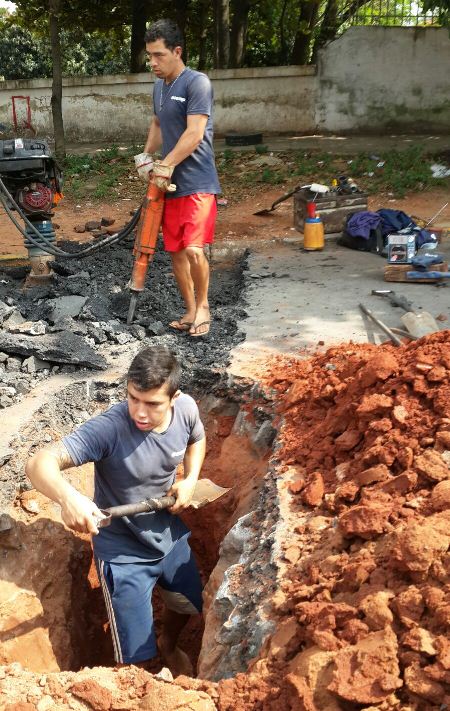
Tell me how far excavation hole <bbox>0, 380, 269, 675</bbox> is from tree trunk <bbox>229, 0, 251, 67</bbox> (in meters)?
12.8

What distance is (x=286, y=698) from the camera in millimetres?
2525

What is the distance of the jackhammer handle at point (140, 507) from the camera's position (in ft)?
10.7

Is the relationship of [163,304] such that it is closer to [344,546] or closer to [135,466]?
[135,466]

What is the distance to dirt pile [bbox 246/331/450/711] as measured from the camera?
7.81ft

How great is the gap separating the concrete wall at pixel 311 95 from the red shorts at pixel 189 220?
32.2 feet

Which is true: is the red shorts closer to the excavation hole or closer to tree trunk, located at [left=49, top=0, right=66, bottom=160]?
the excavation hole

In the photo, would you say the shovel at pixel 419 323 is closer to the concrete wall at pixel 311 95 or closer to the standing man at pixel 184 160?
the standing man at pixel 184 160

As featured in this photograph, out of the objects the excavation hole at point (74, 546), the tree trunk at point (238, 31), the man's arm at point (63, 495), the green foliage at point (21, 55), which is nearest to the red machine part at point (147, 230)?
the excavation hole at point (74, 546)

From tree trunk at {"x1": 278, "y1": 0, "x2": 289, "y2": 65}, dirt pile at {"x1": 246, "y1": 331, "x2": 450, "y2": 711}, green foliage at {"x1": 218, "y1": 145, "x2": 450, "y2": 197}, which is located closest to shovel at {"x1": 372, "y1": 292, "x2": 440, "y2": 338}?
dirt pile at {"x1": 246, "y1": 331, "x2": 450, "y2": 711}

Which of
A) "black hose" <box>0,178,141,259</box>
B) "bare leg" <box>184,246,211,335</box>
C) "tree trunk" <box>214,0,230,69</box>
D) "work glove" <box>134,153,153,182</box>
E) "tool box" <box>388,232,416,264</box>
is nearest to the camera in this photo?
"work glove" <box>134,153,153,182</box>

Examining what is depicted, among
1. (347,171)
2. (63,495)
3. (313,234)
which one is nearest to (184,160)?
(63,495)

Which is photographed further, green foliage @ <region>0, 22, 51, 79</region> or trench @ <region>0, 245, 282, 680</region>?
green foliage @ <region>0, 22, 51, 79</region>

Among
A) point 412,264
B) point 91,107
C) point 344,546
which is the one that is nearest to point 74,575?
point 344,546

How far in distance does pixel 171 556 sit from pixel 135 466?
0.61 m
